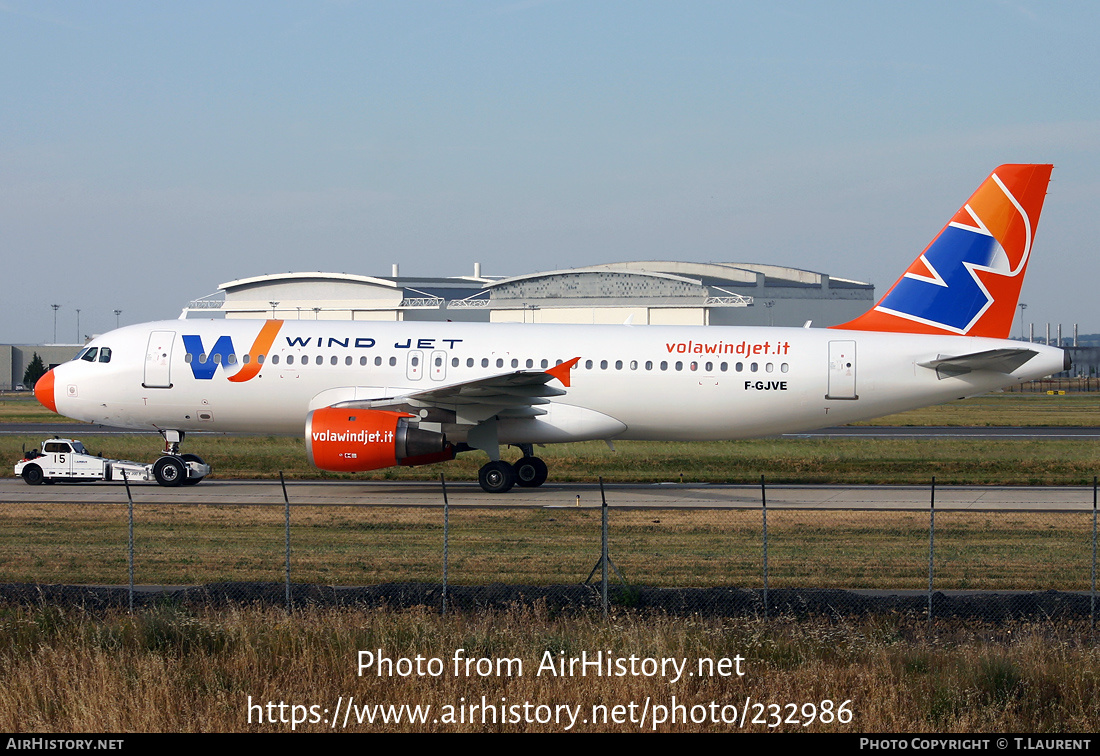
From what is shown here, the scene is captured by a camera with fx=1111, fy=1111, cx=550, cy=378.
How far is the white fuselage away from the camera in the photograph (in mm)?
28438

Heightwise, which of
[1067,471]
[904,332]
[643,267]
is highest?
[643,267]

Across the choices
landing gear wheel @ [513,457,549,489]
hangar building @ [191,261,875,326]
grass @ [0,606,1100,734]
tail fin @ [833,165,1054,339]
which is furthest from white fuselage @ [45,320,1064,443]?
hangar building @ [191,261,875,326]

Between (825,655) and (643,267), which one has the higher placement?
(643,267)

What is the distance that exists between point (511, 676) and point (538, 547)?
781 cm

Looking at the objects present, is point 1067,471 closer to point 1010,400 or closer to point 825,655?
point 825,655

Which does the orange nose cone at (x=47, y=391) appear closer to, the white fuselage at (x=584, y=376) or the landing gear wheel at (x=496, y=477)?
the white fuselage at (x=584, y=376)

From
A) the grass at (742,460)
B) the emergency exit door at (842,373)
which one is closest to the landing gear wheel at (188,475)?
the grass at (742,460)

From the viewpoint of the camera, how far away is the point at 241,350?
1131 inches

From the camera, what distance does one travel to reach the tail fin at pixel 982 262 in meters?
28.4

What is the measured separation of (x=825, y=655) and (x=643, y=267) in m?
112

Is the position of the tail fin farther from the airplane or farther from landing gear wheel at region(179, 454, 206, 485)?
landing gear wheel at region(179, 454, 206, 485)

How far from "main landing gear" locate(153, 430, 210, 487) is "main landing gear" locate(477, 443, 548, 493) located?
7516mm

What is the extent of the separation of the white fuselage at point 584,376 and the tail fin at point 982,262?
63 cm

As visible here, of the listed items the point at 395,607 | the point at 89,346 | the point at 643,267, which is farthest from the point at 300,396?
the point at 643,267
